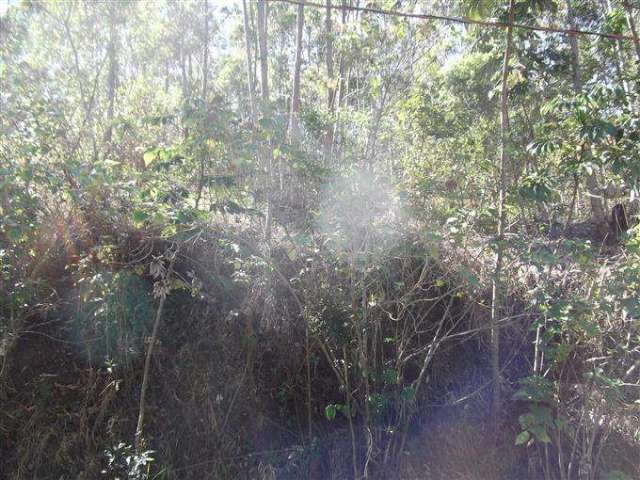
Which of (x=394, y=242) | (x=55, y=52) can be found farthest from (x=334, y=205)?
(x=55, y=52)

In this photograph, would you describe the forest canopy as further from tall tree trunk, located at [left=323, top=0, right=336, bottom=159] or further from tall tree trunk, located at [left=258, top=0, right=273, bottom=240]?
tall tree trunk, located at [left=323, top=0, right=336, bottom=159]

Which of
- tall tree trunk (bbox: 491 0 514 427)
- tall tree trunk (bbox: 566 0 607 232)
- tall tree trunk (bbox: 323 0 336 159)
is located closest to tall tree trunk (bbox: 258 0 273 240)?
tall tree trunk (bbox: 323 0 336 159)

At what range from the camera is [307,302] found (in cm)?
385

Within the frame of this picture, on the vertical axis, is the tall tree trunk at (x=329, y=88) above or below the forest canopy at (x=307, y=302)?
above

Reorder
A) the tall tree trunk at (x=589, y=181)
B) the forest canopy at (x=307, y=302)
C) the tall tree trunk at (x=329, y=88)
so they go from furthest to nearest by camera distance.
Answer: the tall tree trunk at (x=589, y=181) < the tall tree trunk at (x=329, y=88) < the forest canopy at (x=307, y=302)

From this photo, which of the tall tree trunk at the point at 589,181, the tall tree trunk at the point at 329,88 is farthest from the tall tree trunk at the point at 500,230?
the tall tree trunk at the point at 589,181

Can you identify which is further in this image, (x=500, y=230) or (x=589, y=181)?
(x=589, y=181)

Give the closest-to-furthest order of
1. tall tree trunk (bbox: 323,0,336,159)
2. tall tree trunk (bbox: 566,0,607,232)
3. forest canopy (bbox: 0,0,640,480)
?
1. forest canopy (bbox: 0,0,640,480)
2. tall tree trunk (bbox: 323,0,336,159)
3. tall tree trunk (bbox: 566,0,607,232)

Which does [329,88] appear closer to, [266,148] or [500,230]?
[266,148]

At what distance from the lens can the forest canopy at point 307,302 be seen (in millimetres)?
3244

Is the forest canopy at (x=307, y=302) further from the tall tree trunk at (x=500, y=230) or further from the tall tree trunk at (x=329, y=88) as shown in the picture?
the tall tree trunk at (x=329, y=88)

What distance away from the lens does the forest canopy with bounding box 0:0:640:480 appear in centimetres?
324

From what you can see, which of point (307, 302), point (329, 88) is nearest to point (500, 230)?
point (307, 302)

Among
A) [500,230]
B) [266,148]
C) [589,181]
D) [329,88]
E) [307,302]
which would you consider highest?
[329,88]
